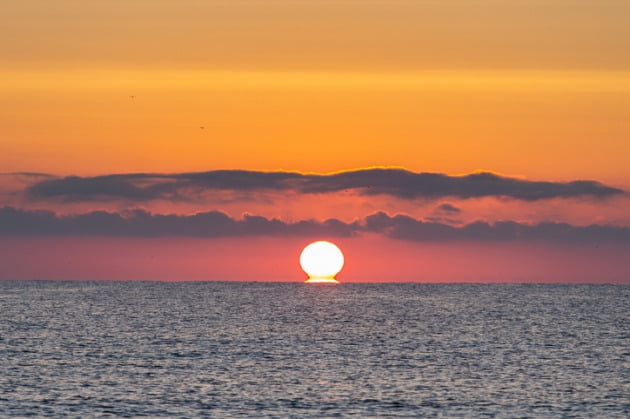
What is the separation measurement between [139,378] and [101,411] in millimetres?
15568

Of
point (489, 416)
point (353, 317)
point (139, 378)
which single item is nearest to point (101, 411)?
point (139, 378)

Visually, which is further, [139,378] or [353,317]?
[353,317]

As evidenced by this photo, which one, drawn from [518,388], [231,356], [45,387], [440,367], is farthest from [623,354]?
[45,387]

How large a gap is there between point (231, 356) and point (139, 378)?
64.1 ft

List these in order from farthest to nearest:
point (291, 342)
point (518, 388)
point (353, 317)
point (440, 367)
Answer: point (353, 317), point (291, 342), point (440, 367), point (518, 388)

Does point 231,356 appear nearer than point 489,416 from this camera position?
No

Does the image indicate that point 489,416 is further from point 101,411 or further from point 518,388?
point 101,411

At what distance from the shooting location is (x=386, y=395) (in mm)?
75188

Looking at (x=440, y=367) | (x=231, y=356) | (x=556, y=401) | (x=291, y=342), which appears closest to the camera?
(x=556, y=401)

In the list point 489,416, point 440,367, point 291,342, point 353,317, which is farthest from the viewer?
point 353,317

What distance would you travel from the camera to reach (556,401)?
73.1 m

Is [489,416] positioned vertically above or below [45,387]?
below

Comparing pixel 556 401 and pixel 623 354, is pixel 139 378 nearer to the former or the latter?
pixel 556 401

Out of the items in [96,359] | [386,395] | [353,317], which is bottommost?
[386,395]
